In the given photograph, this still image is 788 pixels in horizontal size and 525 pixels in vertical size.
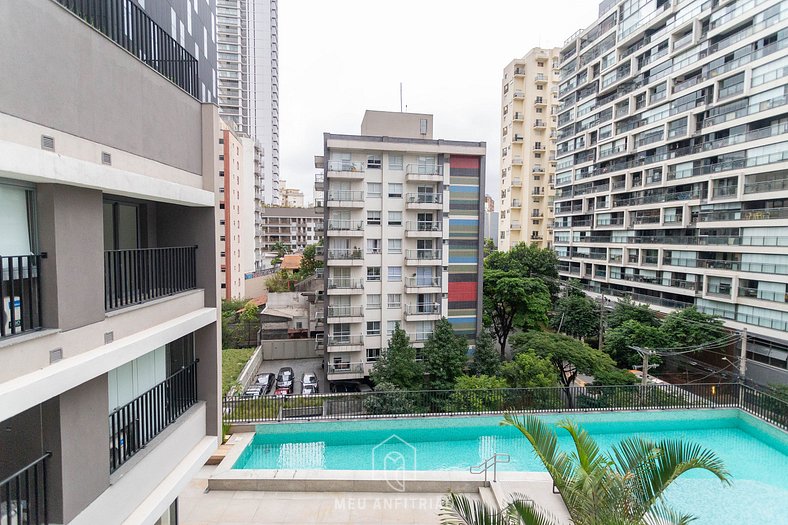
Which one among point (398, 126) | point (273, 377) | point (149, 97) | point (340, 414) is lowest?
point (273, 377)

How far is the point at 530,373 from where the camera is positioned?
46.8ft

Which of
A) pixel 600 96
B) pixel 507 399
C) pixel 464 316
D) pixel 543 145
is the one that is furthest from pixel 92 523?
pixel 543 145

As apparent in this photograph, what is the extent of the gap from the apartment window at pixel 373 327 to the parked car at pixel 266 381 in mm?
5058

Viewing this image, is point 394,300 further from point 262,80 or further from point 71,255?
point 262,80

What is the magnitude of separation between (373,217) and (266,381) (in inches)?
364

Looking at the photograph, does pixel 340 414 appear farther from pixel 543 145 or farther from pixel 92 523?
pixel 543 145

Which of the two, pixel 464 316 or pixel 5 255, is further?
pixel 464 316

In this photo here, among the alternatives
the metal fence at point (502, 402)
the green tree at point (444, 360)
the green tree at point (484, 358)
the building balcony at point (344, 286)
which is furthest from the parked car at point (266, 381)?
the green tree at point (484, 358)

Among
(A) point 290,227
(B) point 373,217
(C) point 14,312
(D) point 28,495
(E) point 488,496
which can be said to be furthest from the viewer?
(A) point 290,227

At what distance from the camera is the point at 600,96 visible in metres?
33.3

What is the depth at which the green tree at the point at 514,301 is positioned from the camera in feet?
76.9

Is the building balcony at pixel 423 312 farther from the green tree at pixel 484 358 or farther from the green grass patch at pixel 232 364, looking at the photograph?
the green grass patch at pixel 232 364

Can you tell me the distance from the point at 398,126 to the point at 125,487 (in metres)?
20.6
